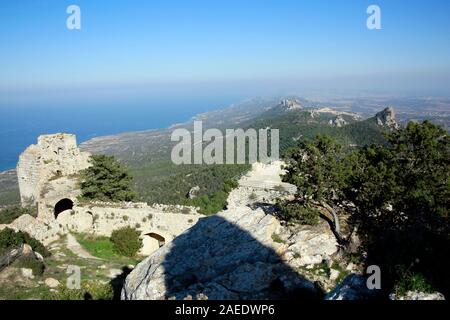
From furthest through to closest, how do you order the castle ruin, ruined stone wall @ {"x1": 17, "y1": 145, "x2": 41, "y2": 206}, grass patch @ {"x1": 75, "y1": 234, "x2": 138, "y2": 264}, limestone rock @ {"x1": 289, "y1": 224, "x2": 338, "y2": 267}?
1. ruined stone wall @ {"x1": 17, "y1": 145, "x2": 41, "y2": 206}
2. the castle ruin
3. grass patch @ {"x1": 75, "y1": 234, "x2": 138, "y2": 264}
4. limestone rock @ {"x1": 289, "y1": 224, "x2": 338, "y2": 267}

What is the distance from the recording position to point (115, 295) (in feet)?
42.1

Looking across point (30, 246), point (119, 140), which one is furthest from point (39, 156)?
point (119, 140)

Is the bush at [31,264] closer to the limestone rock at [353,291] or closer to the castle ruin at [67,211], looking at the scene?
the castle ruin at [67,211]

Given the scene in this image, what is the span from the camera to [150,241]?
62.0 ft

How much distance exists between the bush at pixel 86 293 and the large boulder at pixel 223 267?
795mm

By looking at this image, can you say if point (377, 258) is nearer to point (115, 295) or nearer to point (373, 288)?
point (373, 288)

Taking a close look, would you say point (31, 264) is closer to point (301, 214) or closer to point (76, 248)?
point (76, 248)

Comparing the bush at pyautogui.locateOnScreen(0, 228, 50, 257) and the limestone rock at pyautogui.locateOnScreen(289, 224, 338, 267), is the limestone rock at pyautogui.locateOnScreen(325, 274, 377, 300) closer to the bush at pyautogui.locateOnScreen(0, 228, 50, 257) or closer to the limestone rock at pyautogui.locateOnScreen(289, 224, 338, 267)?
the limestone rock at pyautogui.locateOnScreen(289, 224, 338, 267)

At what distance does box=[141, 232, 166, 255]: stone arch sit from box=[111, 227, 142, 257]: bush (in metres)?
0.47

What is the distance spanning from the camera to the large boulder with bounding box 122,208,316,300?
960 centimetres

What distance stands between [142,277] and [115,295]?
6.77 ft

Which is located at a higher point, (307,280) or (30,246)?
(307,280)

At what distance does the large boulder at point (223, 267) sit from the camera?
9602mm

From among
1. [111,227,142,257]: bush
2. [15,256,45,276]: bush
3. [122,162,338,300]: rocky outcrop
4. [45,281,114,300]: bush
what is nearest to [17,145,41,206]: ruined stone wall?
[111,227,142,257]: bush
